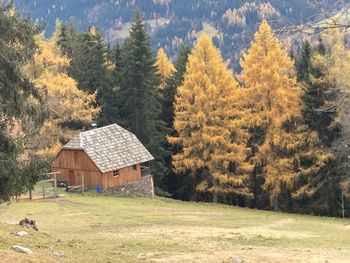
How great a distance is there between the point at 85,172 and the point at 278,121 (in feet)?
51.0

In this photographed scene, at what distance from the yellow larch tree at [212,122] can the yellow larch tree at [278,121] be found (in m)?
1.26

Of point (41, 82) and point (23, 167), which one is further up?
point (41, 82)

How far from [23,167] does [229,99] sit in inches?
1065

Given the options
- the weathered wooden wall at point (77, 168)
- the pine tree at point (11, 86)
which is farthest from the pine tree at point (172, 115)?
the pine tree at point (11, 86)

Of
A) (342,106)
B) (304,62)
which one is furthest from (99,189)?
(304,62)

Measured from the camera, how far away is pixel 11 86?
64.1 feet

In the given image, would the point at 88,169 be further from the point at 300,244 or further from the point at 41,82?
the point at 300,244

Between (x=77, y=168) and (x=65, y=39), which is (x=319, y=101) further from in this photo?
(x=65, y=39)

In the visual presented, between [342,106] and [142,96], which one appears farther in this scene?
[142,96]

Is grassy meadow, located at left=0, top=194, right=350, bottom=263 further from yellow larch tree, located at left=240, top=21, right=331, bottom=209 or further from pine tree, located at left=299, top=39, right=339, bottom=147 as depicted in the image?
pine tree, located at left=299, top=39, right=339, bottom=147

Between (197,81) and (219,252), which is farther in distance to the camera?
(197,81)

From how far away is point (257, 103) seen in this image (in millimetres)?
44969

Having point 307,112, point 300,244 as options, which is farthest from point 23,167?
point 307,112

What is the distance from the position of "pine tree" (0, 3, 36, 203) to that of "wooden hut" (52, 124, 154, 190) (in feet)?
80.5
